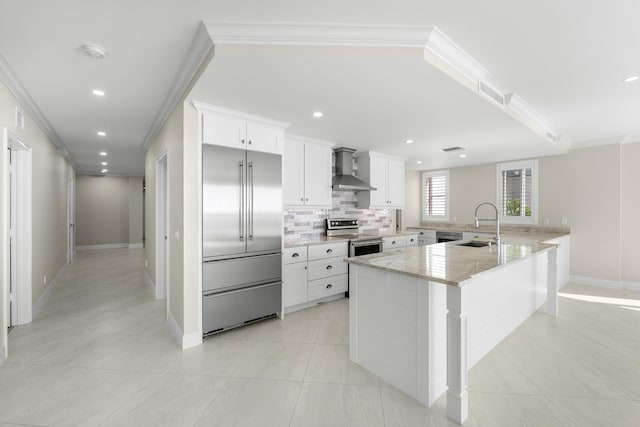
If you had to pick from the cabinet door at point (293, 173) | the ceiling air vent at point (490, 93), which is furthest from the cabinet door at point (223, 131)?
the ceiling air vent at point (490, 93)

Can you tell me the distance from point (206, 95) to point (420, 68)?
182 centimetres

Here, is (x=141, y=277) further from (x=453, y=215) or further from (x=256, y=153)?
(x=453, y=215)

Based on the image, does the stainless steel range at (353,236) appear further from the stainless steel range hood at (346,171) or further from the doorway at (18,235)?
the doorway at (18,235)

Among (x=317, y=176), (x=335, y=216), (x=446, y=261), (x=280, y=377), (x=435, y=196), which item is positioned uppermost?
(x=317, y=176)

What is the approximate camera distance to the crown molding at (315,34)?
5.93 ft

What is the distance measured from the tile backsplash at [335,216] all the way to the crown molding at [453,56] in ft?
8.57

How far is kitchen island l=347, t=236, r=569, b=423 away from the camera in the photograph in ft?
5.91

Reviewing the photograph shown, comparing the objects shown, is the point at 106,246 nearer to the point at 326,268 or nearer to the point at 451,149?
the point at 326,268

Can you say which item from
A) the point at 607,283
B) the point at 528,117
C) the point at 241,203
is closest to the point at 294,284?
the point at 241,203

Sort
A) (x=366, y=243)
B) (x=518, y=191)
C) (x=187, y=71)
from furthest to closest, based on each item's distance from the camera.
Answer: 1. (x=518, y=191)
2. (x=366, y=243)
3. (x=187, y=71)

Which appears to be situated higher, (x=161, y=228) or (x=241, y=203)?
(x=241, y=203)

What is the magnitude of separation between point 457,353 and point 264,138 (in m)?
2.72

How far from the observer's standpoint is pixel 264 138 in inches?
128

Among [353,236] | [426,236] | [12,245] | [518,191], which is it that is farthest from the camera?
[426,236]
